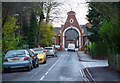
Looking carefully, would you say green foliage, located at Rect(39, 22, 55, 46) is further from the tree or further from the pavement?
the pavement

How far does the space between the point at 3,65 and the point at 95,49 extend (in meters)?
26.2

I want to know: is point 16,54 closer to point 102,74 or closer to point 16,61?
point 16,61

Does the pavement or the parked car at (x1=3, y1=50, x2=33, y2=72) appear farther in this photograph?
the parked car at (x1=3, y1=50, x2=33, y2=72)

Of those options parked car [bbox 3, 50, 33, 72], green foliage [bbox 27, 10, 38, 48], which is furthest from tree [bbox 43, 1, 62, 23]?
parked car [bbox 3, 50, 33, 72]

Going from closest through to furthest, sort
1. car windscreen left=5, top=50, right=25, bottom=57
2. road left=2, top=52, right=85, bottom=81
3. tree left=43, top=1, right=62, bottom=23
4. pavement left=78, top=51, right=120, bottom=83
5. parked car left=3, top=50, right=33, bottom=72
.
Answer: pavement left=78, top=51, right=120, bottom=83 < road left=2, top=52, right=85, bottom=81 < parked car left=3, top=50, right=33, bottom=72 < car windscreen left=5, top=50, right=25, bottom=57 < tree left=43, top=1, right=62, bottom=23

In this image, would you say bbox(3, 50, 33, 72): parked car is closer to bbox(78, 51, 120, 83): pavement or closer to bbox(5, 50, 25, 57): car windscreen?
bbox(5, 50, 25, 57): car windscreen

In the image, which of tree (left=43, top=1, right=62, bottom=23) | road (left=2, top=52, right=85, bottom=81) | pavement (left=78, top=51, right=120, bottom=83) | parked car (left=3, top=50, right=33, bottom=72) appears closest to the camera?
pavement (left=78, top=51, right=120, bottom=83)

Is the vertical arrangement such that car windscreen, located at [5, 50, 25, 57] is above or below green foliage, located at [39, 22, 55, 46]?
below

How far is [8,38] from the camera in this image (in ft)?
123

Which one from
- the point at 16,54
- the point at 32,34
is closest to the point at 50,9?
the point at 32,34

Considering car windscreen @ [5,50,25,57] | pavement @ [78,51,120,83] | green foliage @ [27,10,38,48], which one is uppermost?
green foliage @ [27,10,38,48]

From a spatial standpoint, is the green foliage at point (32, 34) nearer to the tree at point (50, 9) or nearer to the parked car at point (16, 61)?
the tree at point (50, 9)

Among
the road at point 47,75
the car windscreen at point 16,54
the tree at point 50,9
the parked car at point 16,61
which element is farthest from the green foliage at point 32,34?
the parked car at point 16,61

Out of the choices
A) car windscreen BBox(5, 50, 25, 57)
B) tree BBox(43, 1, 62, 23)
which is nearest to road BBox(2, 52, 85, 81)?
car windscreen BBox(5, 50, 25, 57)
